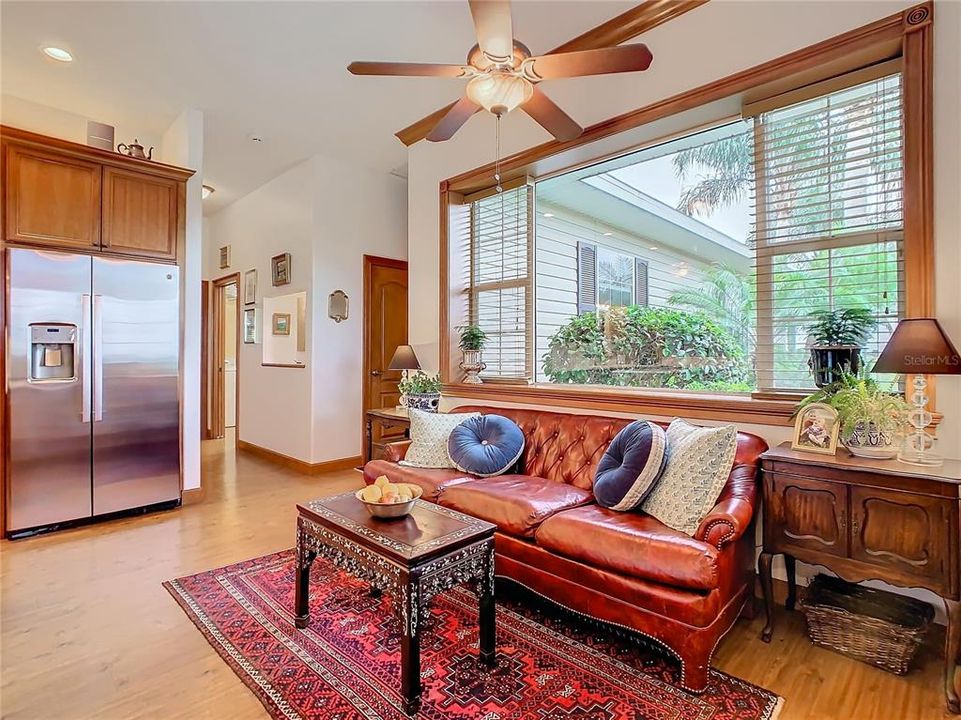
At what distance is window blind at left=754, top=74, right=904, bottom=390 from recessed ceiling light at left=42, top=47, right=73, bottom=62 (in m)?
4.47

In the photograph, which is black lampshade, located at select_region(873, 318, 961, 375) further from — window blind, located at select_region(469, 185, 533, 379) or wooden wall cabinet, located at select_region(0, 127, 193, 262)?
wooden wall cabinet, located at select_region(0, 127, 193, 262)

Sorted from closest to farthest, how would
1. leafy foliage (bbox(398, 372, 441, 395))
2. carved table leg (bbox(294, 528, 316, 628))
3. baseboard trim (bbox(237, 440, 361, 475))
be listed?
carved table leg (bbox(294, 528, 316, 628)) < leafy foliage (bbox(398, 372, 441, 395)) < baseboard trim (bbox(237, 440, 361, 475))

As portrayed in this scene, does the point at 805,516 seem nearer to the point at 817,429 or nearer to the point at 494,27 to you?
the point at 817,429

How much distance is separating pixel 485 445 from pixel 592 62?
2.13 meters

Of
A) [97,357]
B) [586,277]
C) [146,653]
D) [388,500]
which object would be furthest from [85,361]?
[586,277]

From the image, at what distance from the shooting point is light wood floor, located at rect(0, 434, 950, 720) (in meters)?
1.73

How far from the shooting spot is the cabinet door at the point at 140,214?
11.9 ft

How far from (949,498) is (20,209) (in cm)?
516

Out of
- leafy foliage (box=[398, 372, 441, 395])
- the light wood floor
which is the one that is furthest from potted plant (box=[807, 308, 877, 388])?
leafy foliage (box=[398, 372, 441, 395])

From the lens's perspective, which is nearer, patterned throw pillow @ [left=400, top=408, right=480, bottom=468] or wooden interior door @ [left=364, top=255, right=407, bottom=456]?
patterned throw pillow @ [left=400, top=408, right=480, bottom=468]

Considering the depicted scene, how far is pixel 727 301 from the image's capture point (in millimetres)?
2936

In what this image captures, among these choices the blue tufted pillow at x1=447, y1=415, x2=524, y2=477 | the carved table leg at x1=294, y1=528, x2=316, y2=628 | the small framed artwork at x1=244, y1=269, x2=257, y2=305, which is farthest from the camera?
the small framed artwork at x1=244, y1=269, x2=257, y2=305

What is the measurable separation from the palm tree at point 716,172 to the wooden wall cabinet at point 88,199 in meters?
3.79

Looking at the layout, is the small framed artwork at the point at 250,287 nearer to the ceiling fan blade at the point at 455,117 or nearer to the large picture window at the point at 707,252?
the large picture window at the point at 707,252
